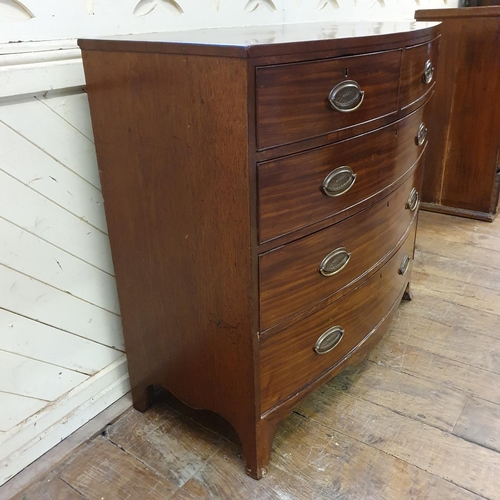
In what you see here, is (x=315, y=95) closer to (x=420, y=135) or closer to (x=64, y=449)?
(x=420, y=135)

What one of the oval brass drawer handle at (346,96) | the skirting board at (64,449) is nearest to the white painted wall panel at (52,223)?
the skirting board at (64,449)

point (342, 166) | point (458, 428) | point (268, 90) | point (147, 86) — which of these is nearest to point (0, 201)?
point (147, 86)

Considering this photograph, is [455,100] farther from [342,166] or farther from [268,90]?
[268,90]

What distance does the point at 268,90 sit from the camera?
0.81 meters

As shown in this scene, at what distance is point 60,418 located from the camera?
1255 mm

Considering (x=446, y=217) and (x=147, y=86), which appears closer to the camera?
(x=147, y=86)

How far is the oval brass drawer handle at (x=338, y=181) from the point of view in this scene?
3.23 ft

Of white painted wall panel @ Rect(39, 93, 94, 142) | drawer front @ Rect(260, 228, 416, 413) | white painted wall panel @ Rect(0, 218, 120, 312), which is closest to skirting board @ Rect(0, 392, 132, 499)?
white painted wall panel @ Rect(0, 218, 120, 312)

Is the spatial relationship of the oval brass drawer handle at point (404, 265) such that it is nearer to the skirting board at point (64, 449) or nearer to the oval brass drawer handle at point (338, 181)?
the oval brass drawer handle at point (338, 181)

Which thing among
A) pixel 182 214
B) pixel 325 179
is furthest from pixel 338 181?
pixel 182 214

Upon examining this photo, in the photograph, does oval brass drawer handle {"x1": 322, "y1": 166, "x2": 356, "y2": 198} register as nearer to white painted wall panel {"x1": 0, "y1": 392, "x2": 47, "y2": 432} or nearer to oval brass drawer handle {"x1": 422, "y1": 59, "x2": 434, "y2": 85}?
oval brass drawer handle {"x1": 422, "y1": 59, "x2": 434, "y2": 85}

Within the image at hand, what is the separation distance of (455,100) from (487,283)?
0.98m

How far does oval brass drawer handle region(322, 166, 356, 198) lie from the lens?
3.23 ft

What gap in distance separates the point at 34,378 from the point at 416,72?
119 centimetres
